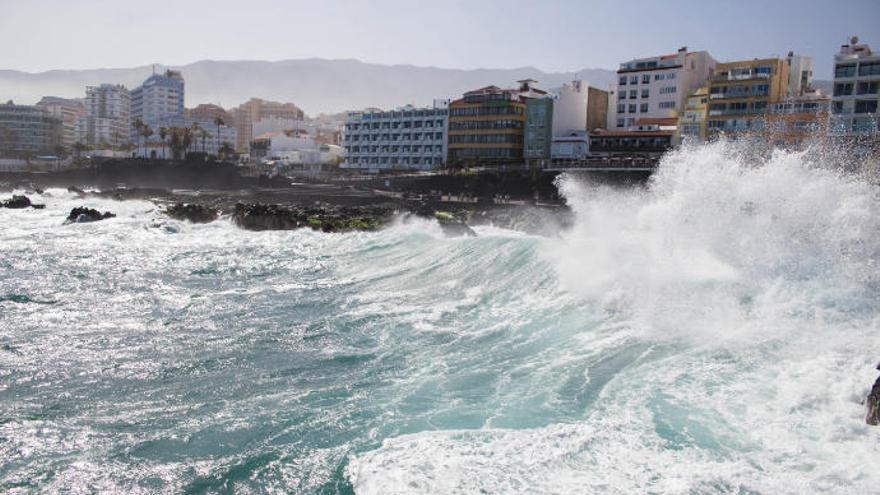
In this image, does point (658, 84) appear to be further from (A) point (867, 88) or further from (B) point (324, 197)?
(B) point (324, 197)

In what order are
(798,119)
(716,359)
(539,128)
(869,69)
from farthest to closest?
1. (539,128)
2. (798,119)
3. (869,69)
4. (716,359)

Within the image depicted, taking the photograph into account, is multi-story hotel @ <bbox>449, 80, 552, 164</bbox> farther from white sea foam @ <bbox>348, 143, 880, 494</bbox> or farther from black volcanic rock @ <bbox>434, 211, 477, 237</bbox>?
white sea foam @ <bbox>348, 143, 880, 494</bbox>

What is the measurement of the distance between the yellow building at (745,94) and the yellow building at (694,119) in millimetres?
759

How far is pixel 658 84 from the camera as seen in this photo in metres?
69.6

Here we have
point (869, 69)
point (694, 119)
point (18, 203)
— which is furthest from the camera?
point (694, 119)

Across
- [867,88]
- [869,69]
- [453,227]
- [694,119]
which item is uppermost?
[869,69]

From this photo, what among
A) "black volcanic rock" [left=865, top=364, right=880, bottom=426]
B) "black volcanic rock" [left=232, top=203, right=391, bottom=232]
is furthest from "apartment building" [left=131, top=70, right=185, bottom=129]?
"black volcanic rock" [left=865, top=364, right=880, bottom=426]

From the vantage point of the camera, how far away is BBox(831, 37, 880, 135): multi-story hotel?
173 feet

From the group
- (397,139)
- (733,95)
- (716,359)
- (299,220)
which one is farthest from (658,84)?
(716,359)

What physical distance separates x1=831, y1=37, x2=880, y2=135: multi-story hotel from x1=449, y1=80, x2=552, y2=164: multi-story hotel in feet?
98.1

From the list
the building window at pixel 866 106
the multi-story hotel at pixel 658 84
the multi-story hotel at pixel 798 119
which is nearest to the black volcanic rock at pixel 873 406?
the multi-story hotel at pixel 798 119

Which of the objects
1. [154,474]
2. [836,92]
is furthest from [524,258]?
[836,92]

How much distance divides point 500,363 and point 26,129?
534 feet

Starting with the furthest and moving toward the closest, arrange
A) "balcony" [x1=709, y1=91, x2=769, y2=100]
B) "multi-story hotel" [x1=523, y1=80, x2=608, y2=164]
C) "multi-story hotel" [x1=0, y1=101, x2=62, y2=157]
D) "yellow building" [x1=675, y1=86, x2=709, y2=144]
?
"multi-story hotel" [x1=0, y1=101, x2=62, y2=157] < "multi-story hotel" [x1=523, y1=80, x2=608, y2=164] < "yellow building" [x1=675, y1=86, x2=709, y2=144] < "balcony" [x1=709, y1=91, x2=769, y2=100]
